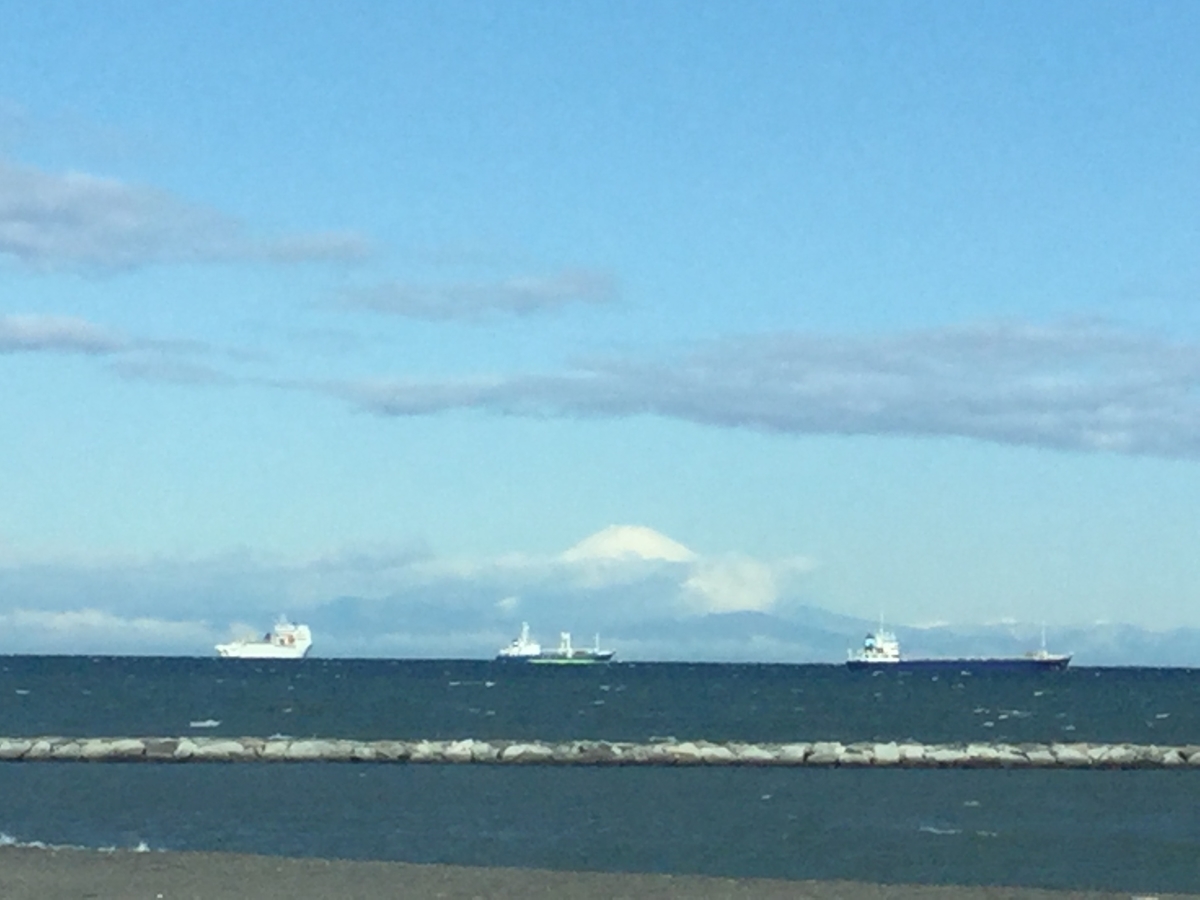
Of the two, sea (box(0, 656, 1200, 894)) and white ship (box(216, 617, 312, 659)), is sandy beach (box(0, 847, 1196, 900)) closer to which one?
sea (box(0, 656, 1200, 894))

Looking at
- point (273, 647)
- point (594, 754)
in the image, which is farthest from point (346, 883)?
point (273, 647)

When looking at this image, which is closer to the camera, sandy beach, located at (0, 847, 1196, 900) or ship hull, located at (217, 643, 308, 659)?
sandy beach, located at (0, 847, 1196, 900)

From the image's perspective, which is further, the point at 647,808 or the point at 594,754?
the point at 594,754

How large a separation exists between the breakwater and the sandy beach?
1022 inches

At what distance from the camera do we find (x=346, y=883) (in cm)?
1914

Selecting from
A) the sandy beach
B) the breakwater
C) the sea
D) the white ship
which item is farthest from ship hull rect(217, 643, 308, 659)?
the sandy beach

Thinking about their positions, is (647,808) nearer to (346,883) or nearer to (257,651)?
(346,883)

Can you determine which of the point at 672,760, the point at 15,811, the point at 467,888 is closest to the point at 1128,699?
the point at 672,760

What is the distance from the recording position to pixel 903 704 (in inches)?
3647

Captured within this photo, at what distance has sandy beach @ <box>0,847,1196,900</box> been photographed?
18078mm

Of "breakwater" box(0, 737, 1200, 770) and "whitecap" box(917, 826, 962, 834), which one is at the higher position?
"breakwater" box(0, 737, 1200, 770)

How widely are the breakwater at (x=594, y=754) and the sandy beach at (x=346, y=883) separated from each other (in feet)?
85.1

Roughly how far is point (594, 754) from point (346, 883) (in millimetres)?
28671

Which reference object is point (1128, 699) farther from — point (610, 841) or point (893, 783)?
point (610, 841)
